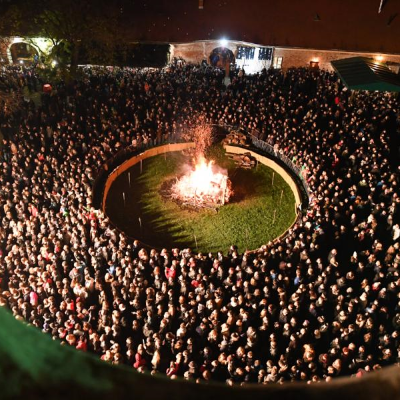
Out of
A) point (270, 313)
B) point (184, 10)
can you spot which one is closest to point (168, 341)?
point (270, 313)

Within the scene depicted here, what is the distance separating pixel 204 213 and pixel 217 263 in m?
5.61

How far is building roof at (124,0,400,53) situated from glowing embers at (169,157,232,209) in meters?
15.0

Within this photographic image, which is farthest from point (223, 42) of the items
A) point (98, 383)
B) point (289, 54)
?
point (98, 383)

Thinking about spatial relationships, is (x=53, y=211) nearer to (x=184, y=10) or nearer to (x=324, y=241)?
(x=324, y=241)

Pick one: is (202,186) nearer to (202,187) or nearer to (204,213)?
(202,187)

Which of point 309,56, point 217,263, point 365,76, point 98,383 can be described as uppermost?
point 309,56

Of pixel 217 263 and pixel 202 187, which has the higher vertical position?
pixel 202 187

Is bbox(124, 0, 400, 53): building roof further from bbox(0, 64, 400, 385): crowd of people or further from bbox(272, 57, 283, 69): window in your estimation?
bbox(0, 64, 400, 385): crowd of people

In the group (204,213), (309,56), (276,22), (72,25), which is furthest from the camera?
(276,22)

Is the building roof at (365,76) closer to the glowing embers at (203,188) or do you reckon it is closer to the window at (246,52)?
the window at (246,52)

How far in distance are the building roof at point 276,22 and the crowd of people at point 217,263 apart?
10.5m

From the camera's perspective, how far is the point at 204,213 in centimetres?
1897

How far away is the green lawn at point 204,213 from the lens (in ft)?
57.7

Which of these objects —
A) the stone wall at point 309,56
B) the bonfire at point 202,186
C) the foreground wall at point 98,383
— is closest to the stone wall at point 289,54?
Result: the stone wall at point 309,56
